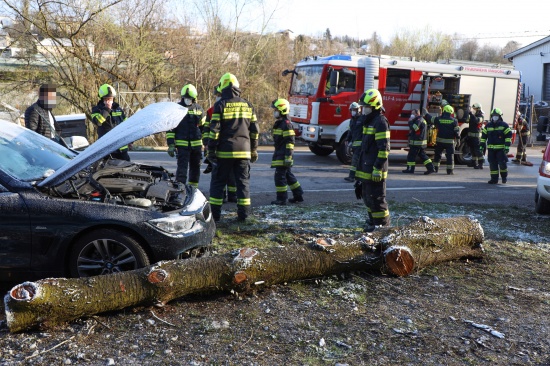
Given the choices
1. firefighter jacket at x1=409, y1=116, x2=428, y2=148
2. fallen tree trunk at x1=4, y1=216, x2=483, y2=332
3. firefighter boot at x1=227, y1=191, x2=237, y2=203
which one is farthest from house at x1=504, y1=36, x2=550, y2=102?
fallen tree trunk at x1=4, y1=216, x2=483, y2=332

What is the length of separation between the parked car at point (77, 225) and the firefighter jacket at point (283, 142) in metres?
3.67

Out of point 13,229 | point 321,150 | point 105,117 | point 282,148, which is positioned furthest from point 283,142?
point 321,150

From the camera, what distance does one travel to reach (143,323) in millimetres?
3715

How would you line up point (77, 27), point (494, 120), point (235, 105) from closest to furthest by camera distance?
1. point (235, 105)
2. point (494, 120)
3. point (77, 27)

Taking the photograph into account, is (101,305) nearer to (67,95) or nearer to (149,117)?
(149,117)

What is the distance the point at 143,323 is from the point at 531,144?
22.4m

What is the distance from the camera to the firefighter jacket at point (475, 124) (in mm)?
14266

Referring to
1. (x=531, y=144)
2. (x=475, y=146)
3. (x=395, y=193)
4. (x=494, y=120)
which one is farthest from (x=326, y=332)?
(x=531, y=144)

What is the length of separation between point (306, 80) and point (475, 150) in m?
5.05

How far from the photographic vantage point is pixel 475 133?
46.9 feet

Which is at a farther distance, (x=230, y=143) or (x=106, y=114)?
(x=106, y=114)

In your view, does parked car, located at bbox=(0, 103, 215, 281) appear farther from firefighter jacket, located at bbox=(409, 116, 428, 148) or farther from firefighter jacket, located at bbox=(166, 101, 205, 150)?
firefighter jacket, located at bbox=(409, 116, 428, 148)

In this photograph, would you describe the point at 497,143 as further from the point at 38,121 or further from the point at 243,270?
the point at 38,121

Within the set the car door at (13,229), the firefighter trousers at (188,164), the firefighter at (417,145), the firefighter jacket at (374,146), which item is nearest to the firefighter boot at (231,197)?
the firefighter trousers at (188,164)
